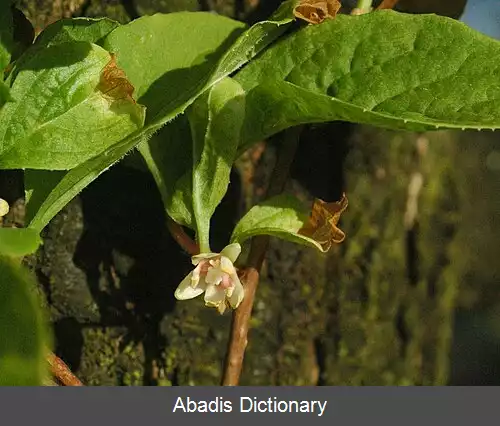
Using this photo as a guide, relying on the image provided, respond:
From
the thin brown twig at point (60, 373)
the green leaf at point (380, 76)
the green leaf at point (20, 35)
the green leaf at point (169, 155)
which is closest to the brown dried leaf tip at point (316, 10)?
the green leaf at point (380, 76)

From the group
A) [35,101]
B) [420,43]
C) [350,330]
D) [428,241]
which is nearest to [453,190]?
[428,241]

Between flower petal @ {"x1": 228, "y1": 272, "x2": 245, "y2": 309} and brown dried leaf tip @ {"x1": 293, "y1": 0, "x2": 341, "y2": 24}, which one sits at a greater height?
brown dried leaf tip @ {"x1": 293, "y1": 0, "x2": 341, "y2": 24}

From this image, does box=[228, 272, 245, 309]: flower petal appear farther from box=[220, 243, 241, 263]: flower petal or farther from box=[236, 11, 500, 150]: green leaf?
box=[236, 11, 500, 150]: green leaf

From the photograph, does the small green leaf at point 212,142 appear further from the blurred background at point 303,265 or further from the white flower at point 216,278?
the blurred background at point 303,265

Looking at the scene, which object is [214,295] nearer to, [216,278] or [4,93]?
[216,278]

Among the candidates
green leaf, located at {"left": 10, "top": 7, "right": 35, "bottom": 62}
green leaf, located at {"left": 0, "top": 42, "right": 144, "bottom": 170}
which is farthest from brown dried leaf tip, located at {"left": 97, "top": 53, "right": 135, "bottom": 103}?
green leaf, located at {"left": 10, "top": 7, "right": 35, "bottom": 62}

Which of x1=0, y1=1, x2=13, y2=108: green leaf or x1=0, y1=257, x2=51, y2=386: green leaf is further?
x1=0, y1=1, x2=13, y2=108: green leaf
